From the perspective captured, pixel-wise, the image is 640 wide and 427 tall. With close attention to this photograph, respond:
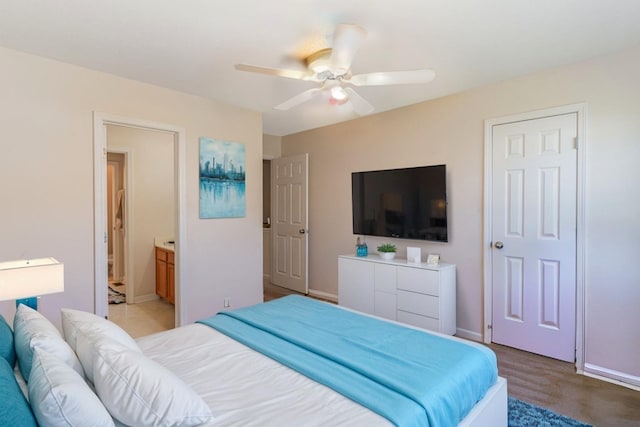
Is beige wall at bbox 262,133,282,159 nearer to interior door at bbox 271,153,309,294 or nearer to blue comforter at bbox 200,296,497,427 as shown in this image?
interior door at bbox 271,153,309,294

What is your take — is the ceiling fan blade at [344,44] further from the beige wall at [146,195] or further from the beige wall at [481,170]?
the beige wall at [146,195]

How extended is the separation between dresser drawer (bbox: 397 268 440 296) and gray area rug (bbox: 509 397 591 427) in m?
1.15

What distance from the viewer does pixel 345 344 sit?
1.76 meters

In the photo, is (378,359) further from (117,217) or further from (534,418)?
(117,217)

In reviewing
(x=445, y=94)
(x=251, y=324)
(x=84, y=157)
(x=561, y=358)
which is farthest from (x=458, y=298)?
(x=84, y=157)

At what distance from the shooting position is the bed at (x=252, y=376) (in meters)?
1.11

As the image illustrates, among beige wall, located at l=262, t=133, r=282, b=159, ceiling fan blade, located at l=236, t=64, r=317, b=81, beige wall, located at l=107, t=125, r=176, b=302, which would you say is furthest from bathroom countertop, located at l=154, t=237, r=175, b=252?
ceiling fan blade, located at l=236, t=64, r=317, b=81

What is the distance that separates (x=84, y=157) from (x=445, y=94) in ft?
10.8

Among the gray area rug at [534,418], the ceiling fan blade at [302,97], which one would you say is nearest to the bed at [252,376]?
the gray area rug at [534,418]

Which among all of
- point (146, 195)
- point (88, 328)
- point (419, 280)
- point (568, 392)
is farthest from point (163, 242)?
point (568, 392)

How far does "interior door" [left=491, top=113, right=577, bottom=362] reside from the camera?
9.25 ft

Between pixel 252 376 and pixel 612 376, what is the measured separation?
8.98ft

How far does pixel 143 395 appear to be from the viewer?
1.12 meters

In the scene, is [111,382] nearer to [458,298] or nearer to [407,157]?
[458,298]
